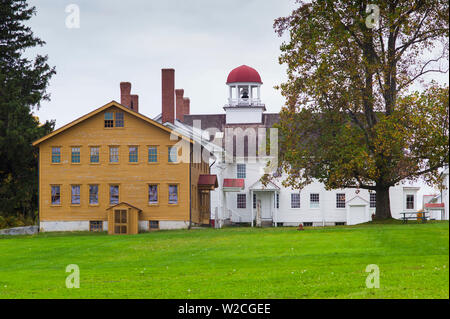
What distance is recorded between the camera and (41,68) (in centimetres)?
5569

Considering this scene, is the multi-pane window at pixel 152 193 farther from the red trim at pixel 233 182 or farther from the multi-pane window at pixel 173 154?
the red trim at pixel 233 182

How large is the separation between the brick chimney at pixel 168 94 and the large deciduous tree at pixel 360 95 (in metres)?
16.7

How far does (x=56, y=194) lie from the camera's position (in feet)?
159

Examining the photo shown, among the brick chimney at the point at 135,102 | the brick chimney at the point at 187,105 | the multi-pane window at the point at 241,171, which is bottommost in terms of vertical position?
the multi-pane window at the point at 241,171

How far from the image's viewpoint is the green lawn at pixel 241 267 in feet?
47.5

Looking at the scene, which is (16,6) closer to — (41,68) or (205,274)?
(41,68)

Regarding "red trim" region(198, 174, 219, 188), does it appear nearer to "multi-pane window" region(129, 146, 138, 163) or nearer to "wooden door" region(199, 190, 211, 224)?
"wooden door" region(199, 190, 211, 224)

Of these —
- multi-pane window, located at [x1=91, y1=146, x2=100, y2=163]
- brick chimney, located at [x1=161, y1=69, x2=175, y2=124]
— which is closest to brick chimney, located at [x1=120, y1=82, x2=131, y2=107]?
brick chimney, located at [x1=161, y1=69, x2=175, y2=124]

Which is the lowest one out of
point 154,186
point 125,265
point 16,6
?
point 125,265

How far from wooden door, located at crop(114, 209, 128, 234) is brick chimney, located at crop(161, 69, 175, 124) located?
1264 centimetres

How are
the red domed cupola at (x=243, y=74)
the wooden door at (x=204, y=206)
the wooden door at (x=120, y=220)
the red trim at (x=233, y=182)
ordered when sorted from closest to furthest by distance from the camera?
the wooden door at (x=120, y=220), the wooden door at (x=204, y=206), the red trim at (x=233, y=182), the red domed cupola at (x=243, y=74)

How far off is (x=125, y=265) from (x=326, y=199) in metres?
41.7

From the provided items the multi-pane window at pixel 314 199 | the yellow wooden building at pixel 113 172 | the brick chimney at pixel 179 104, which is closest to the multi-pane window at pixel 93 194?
the yellow wooden building at pixel 113 172
